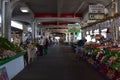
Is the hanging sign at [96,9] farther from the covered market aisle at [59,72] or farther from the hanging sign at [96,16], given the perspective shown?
the covered market aisle at [59,72]

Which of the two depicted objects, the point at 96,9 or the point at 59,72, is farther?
the point at 96,9

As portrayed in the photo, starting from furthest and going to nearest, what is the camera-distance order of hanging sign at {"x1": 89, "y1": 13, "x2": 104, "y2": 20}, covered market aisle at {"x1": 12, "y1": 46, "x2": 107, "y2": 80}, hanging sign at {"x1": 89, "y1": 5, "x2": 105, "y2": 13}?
hanging sign at {"x1": 89, "y1": 5, "x2": 105, "y2": 13} → hanging sign at {"x1": 89, "y1": 13, "x2": 104, "y2": 20} → covered market aisle at {"x1": 12, "y1": 46, "x2": 107, "y2": 80}

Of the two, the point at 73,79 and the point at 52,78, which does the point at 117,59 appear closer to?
the point at 73,79

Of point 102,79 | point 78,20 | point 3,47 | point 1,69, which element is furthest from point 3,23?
point 78,20

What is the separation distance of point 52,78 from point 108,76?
2.02m

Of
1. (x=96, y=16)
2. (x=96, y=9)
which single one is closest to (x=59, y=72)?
(x=96, y=16)

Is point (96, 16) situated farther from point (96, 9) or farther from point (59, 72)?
point (59, 72)

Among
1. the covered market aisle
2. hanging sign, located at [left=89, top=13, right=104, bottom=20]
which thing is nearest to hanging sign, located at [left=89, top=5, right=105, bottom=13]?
hanging sign, located at [left=89, top=13, right=104, bottom=20]

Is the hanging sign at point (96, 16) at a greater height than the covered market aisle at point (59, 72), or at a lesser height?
greater

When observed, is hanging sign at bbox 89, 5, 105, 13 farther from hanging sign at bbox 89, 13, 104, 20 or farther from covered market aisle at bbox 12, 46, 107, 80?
covered market aisle at bbox 12, 46, 107, 80

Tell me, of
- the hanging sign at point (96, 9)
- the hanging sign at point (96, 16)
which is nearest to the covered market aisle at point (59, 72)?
the hanging sign at point (96, 16)

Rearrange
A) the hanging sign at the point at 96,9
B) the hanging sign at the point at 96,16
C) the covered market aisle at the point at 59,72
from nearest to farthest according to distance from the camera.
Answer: the covered market aisle at the point at 59,72 < the hanging sign at the point at 96,16 < the hanging sign at the point at 96,9

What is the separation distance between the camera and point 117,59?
9531 mm

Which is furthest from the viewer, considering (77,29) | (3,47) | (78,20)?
(78,20)
